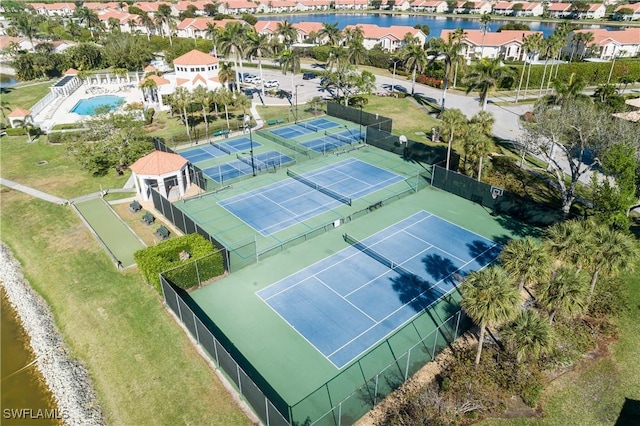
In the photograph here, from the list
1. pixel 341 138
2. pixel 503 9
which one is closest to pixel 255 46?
pixel 341 138

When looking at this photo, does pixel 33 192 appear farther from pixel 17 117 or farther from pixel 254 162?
pixel 17 117

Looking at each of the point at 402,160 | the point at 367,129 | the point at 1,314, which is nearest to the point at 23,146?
the point at 1,314

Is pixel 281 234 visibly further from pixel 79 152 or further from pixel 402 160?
pixel 79 152

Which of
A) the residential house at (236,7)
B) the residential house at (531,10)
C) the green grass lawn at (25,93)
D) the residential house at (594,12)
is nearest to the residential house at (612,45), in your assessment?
the residential house at (594,12)

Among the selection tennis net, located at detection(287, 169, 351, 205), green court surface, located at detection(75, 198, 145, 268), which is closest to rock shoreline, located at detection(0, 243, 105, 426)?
green court surface, located at detection(75, 198, 145, 268)

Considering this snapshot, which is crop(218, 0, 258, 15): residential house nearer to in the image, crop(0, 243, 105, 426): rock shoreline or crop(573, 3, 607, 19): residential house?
crop(573, 3, 607, 19): residential house

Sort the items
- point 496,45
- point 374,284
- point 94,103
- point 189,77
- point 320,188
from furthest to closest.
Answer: point 496,45
point 94,103
point 189,77
point 320,188
point 374,284
